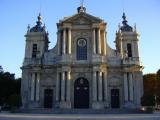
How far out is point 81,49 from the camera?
3659 centimetres

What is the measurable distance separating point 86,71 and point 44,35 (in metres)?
8.23

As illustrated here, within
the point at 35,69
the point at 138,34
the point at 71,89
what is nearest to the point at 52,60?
the point at 35,69

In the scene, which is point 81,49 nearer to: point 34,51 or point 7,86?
point 34,51

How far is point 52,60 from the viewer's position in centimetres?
3666

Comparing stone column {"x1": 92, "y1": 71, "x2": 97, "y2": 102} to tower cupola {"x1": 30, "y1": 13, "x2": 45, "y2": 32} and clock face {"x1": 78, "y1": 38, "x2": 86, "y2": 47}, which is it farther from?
tower cupola {"x1": 30, "y1": 13, "x2": 45, "y2": 32}

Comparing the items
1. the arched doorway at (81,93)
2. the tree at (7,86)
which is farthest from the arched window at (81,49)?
the tree at (7,86)

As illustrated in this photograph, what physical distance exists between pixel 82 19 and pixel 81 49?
4280 millimetres

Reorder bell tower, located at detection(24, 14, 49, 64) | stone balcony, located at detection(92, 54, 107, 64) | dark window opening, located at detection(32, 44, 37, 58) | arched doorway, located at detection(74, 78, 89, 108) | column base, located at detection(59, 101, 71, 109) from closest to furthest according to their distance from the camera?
1. column base, located at detection(59, 101, 71, 109)
2. stone balcony, located at detection(92, 54, 107, 64)
3. arched doorway, located at detection(74, 78, 89, 108)
4. bell tower, located at detection(24, 14, 49, 64)
5. dark window opening, located at detection(32, 44, 37, 58)

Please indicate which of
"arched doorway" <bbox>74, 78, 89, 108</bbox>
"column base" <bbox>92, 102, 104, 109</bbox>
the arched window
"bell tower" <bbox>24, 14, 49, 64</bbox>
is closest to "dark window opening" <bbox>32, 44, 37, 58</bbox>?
"bell tower" <bbox>24, 14, 49, 64</bbox>

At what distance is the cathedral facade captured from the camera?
34219mm

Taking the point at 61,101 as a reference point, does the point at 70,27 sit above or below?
above

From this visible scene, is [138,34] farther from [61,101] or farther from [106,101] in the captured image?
[61,101]

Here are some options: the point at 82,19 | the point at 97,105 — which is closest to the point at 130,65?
the point at 97,105

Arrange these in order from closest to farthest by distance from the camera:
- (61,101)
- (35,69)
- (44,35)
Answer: (61,101)
(35,69)
(44,35)
